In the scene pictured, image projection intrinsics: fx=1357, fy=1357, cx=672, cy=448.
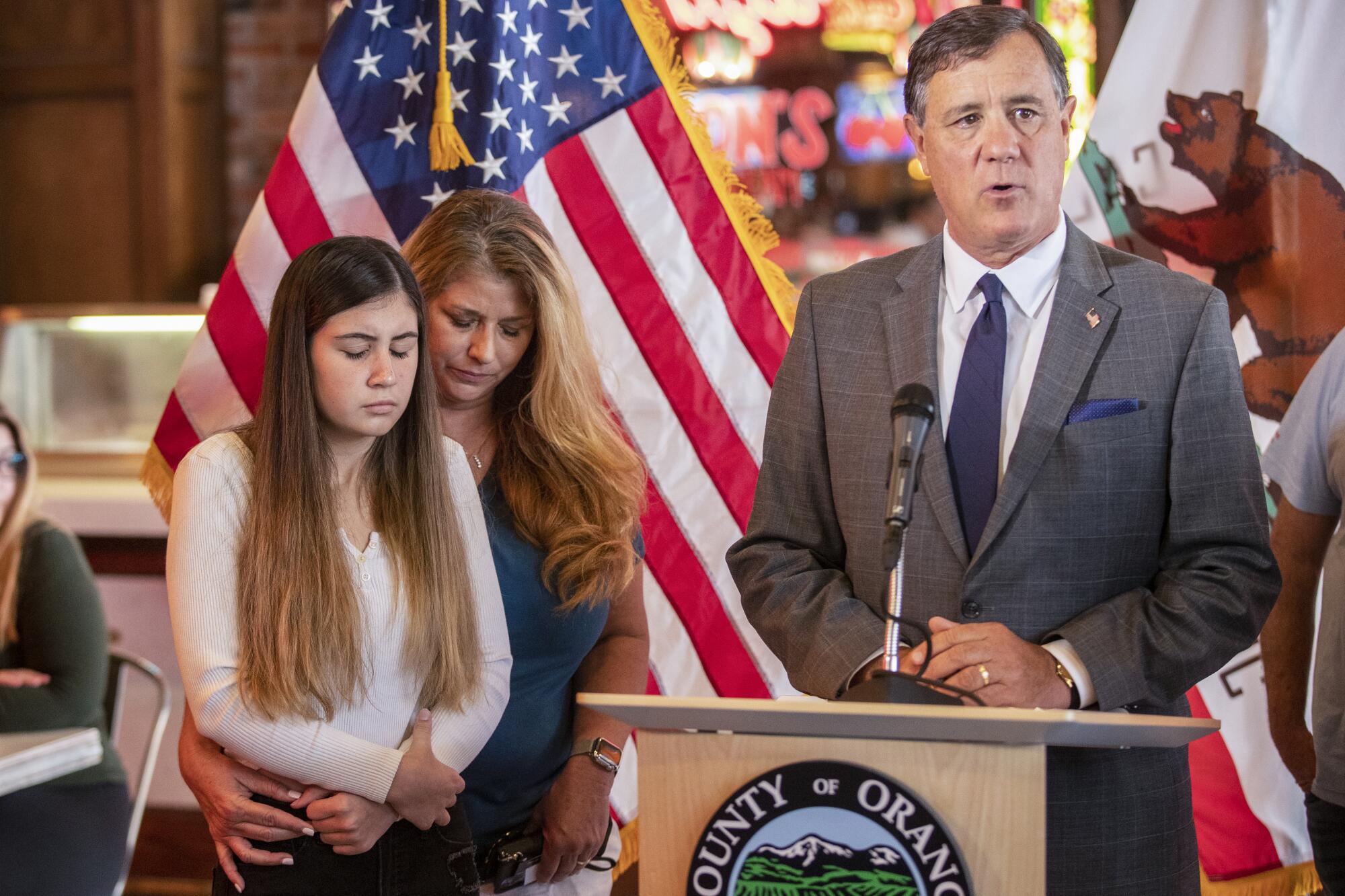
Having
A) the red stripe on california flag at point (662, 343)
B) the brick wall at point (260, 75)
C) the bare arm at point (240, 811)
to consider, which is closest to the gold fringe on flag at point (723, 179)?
the red stripe on california flag at point (662, 343)

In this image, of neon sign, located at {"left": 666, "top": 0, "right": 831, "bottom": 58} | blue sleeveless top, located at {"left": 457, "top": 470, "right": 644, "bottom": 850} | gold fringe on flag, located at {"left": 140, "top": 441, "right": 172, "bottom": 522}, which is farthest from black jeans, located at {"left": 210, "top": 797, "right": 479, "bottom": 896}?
neon sign, located at {"left": 666, "top": 0, "right": 831, "bottom": 58}

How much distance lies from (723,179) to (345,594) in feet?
3.81

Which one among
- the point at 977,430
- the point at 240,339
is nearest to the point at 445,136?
the point at 240,339

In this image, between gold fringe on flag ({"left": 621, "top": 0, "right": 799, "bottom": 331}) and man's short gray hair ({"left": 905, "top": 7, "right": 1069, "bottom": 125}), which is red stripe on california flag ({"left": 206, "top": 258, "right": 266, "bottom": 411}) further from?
man's short gray hair ({"left": 905, "top": 7, "right": 1069, "bottom": 125})

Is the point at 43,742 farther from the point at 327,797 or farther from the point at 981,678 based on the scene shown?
the point at 981,678

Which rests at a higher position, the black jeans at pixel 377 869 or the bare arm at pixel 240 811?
the bare arm at pixel 240 811

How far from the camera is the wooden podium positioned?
3.64ft

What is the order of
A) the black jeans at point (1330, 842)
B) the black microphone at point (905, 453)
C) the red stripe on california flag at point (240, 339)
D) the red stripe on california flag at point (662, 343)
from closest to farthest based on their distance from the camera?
the black microphone at point (905, 453), the black jeans at point (1330, 842), the red stripe on california flag at point (240, 339), the red stripe on california flag at point (662, 343)

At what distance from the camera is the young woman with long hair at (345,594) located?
4.95 ft

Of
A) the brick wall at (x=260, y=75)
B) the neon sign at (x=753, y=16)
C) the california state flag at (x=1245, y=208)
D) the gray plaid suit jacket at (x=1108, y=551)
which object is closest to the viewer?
the gray plaid suit jacket at (x=1108, y=551)

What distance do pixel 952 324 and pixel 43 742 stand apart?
1.42 m

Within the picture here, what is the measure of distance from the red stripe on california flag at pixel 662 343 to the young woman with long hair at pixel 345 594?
2.43 ft

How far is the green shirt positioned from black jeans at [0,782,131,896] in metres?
0.04

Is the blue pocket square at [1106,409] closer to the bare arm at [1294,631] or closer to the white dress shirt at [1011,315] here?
the white dress shirt at [1011,315]
